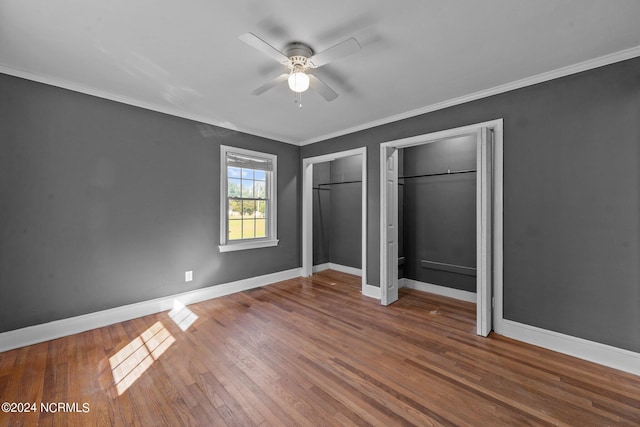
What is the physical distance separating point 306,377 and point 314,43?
8.93 feet

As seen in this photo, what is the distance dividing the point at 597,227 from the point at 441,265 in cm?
200

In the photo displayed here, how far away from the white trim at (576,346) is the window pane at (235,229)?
3.83 metres

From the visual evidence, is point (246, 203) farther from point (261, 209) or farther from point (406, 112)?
point (406, 112)

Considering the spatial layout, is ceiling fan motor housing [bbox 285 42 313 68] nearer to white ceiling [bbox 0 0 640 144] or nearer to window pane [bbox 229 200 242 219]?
white ceiling [bbox 0 0 640 144]

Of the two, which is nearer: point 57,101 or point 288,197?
point 57,101

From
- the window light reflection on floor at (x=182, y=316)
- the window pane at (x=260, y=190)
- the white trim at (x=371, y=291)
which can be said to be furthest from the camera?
the window pane at (x=260, y=190)

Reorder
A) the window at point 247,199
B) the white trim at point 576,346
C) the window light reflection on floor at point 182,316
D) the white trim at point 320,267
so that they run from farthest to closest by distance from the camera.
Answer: the white trim at point 320,267 < the window at point 247,199 < the window light reflection on floor at point 182,316 < the white trim at point 576,346

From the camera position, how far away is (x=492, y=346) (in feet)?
8.66

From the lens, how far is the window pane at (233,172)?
4.30 m

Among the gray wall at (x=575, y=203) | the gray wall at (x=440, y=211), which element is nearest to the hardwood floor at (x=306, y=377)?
the gray wall at (x=575, y=203)

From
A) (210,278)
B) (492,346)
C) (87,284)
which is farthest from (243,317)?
(492,346)

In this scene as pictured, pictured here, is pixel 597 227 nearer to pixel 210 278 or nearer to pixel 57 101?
pixel 210 278

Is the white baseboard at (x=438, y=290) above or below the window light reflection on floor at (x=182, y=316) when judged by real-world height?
above

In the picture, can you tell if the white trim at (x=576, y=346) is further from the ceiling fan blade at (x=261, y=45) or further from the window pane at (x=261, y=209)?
the window pane at (x=261, y=209)
